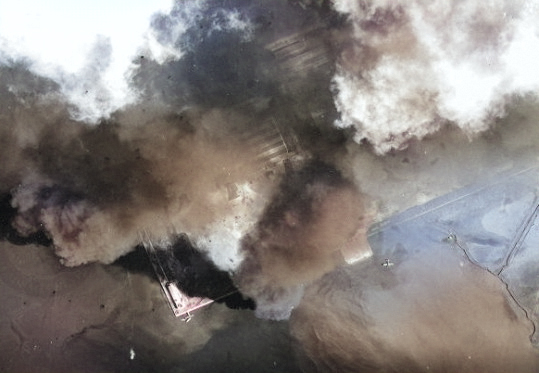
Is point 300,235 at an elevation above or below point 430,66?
below

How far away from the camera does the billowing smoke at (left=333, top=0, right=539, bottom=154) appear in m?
6.78

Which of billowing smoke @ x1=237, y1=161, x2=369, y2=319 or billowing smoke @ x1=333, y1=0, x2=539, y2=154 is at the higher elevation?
billowing smoke @ x1=333, y1=0, x2=539, y2=154

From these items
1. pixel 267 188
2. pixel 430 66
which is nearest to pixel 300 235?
pixel 267 188

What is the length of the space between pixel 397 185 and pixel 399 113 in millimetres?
963

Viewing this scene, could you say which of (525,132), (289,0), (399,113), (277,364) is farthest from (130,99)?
(525,132)

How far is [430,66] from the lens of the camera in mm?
6812

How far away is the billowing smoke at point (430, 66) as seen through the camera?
22.2 ft

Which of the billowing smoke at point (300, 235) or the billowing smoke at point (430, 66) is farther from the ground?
the billowing smoke at point (430, 66)

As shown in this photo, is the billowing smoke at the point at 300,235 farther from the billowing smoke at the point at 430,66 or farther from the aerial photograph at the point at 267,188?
the billowing smoke at the point at 430,66

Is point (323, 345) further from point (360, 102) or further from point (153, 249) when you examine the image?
point (360, 102)

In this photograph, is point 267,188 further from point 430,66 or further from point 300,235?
point 430,66

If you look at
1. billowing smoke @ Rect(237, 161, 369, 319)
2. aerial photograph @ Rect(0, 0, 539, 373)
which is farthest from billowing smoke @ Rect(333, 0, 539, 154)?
billowing smoke @ Rect(237, 161, 369, 319)

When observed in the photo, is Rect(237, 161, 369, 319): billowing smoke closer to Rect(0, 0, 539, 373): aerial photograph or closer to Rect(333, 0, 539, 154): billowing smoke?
Rect(0, 0, 539, 373): aerial photograph

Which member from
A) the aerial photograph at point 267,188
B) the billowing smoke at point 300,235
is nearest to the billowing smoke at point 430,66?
the aerial photograph at point 267,188
